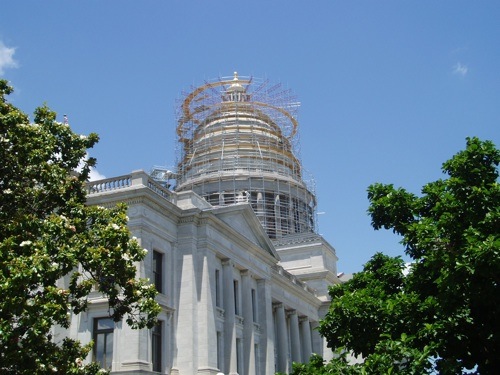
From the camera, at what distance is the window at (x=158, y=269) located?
37844mm

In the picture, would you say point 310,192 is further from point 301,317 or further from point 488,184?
point 488,184

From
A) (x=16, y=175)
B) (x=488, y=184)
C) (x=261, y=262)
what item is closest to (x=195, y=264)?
(x=261, y=262)

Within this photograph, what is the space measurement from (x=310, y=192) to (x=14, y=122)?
187ft

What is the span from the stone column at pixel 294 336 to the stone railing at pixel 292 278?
2.57 meters

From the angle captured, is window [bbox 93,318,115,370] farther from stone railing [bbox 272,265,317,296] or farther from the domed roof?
the domed roof

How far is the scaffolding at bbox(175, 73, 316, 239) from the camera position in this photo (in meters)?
71.5

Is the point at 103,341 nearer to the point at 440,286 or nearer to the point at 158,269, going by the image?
the point at 158,269

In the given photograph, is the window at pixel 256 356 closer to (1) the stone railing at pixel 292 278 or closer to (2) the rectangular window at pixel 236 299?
(2) the rectangular window at pixel 236 299

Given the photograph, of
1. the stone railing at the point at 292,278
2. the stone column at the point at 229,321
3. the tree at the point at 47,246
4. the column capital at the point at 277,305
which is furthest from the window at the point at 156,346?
the column capital at the point at 277,305

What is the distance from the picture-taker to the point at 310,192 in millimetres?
76625

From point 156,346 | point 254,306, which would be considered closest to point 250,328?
point 254,306

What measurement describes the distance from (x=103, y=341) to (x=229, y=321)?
882 centimetres

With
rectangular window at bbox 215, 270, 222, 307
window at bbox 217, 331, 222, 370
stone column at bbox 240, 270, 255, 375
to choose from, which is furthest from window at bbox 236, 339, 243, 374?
rectangular window at bbox 215, 270, 222, 307

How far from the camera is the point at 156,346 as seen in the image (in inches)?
1443
